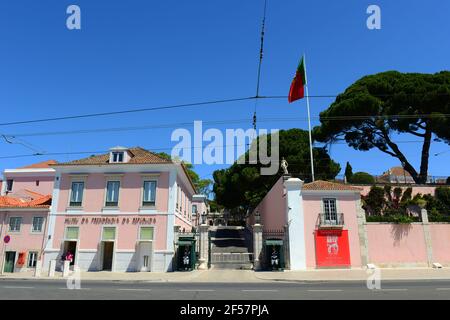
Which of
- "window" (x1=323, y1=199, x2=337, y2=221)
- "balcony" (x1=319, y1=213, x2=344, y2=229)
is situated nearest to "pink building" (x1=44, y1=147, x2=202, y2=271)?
"balcony" (x1=319, y1=213, x2=344, y2=229)

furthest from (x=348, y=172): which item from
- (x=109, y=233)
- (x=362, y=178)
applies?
(x=109, y=233)

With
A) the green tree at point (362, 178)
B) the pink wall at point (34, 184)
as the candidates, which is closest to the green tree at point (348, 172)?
the green tree at point (362, 178)

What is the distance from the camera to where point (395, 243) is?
908 inches

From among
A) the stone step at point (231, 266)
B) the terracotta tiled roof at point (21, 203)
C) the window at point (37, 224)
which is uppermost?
the terracotta tiled roof at point (21, 203)

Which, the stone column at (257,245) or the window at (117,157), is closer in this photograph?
the stone column at (257,245)

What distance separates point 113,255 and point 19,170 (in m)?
19.9

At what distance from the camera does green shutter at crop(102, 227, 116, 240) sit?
23.9 metres

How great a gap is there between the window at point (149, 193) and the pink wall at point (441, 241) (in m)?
19.8

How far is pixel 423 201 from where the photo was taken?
27.4 meters

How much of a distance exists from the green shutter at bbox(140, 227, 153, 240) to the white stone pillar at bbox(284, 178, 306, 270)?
9.59m

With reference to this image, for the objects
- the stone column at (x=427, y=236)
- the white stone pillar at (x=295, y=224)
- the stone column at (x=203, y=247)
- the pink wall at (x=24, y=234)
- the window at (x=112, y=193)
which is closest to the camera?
the white stone pillar at (x=295, y=224)

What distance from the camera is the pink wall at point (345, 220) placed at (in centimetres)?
2214

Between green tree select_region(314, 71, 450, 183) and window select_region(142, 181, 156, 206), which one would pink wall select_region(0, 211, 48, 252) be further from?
green tree select_region(314, 71, 450, 183)

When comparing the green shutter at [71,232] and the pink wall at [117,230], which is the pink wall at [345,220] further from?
the green shutter at [71,232]
